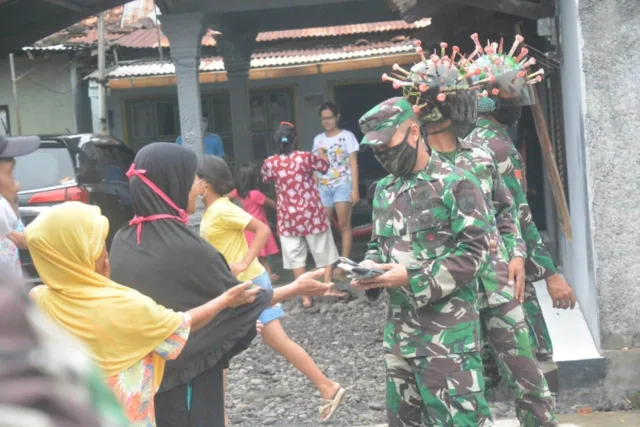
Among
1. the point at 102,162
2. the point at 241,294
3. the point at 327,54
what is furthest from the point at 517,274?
the point at 327,54

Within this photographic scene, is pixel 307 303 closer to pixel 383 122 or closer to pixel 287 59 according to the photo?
pixel 383 122

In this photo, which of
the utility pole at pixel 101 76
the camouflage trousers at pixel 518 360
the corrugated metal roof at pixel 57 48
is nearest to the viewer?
the camouflage trousers at pixel 518 360

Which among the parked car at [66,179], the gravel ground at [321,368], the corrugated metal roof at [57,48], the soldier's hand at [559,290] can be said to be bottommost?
the gravel ground at [321,368]

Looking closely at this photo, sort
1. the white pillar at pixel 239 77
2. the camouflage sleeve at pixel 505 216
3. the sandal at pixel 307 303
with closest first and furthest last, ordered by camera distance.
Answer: the camouflage sleeve at pixel 505 216 < the sandal at pixel 307 303 < the white pillar at pixel 239 77

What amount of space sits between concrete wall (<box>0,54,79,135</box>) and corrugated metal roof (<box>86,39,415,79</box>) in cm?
71

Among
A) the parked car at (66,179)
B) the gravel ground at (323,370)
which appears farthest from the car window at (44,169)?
the gravel ground at (323,370)

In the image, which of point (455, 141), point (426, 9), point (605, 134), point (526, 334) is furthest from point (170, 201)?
point (426, 9)

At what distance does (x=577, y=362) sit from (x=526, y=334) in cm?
134

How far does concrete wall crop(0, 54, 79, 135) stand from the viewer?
51.8 feet

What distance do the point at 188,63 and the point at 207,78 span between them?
182 inches

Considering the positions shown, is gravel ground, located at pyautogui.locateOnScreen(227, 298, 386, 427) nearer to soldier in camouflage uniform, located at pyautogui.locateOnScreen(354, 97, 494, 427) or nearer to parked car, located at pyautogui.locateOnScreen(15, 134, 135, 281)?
soldier in camouflage uniform, located at pyautogui.locateOnScreen(354, 97, 494, 427)

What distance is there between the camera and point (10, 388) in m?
0.92

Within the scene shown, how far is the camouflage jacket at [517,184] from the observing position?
484cm

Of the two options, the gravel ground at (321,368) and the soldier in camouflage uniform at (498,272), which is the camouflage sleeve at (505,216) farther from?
the gravel ground at (321,368)
